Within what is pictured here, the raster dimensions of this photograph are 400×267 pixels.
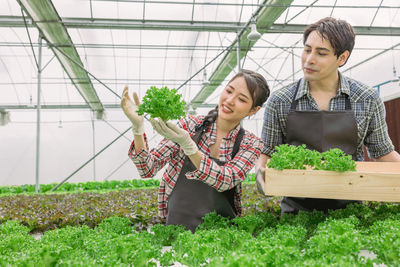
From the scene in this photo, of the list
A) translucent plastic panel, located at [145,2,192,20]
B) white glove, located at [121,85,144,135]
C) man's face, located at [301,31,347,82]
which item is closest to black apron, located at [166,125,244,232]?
white glove, located at [121,85,144,135]

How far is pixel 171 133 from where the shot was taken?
2.03 metres

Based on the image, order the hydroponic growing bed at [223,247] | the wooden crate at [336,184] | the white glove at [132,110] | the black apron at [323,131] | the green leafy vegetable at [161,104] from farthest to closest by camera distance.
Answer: the black apron at [323,131] < the white glove at [132,110] < the green leafy vegetable at [161,104] < the wooden crate at [336,184] < the hydroponic growing bed at [223,247]

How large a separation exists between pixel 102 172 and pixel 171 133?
49.7 ft

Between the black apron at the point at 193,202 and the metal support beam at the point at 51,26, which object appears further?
the metal support beam at the point at 51,26

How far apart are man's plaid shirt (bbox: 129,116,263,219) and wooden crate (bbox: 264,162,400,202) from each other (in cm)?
34

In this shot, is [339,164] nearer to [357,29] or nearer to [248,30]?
[248,30]

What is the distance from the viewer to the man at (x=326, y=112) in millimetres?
2438

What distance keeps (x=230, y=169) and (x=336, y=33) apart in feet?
3.94

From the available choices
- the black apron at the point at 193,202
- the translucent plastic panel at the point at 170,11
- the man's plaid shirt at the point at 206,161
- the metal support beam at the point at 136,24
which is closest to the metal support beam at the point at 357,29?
the metal support beam at the point at 136,24

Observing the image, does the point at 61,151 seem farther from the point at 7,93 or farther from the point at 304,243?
the point at 304,243

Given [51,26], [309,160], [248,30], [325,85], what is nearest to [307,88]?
[325,85]

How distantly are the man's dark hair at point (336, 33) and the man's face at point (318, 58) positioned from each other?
0.03m

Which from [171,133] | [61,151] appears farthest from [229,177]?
[61,151]

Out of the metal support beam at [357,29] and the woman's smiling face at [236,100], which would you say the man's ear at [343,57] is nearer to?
the woman's smiling face at [236,100]
